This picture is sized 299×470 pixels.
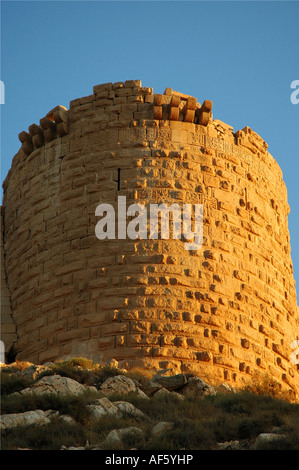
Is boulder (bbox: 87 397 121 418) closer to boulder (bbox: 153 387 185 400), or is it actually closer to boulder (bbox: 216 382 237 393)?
boulder (bbox: 153 387 185 400)

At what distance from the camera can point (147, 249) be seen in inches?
653

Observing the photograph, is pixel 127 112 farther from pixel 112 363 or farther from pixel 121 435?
pixel 121 435

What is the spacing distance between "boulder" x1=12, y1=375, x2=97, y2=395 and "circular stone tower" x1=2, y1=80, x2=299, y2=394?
2.59m

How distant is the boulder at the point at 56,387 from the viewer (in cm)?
1284

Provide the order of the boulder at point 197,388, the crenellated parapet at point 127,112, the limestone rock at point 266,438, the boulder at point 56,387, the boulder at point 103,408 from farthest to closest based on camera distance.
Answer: the crenellated parapet at point 127,112, the boulder at point 197,388, the boulder at point 56,387, the boulder at point 103,408, the limestone rock at point 266,438

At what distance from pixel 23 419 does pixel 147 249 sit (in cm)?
542

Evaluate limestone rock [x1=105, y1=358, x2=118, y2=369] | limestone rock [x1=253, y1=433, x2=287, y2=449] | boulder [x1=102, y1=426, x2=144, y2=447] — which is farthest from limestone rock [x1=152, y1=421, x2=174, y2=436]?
limestone rock [x1=105, y1=358, x2=118, y2=369]

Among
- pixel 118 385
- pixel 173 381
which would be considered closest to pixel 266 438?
pixel 118 385

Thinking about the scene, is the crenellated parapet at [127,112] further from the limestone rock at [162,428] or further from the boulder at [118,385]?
the limestone rock at [162,428]

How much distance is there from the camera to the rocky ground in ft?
36.5

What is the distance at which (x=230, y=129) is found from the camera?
18.4 m

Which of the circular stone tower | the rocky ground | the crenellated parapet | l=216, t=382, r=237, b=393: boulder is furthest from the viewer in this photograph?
the crenellated parapet

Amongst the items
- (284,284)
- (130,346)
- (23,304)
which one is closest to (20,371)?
(130,346)

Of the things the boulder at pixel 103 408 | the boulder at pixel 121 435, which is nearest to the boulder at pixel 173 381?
the boulder at pixel 103 408
